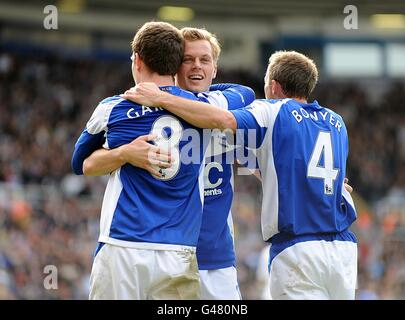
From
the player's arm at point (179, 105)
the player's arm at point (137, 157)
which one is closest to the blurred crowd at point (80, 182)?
the player's arm at point (137, 157)

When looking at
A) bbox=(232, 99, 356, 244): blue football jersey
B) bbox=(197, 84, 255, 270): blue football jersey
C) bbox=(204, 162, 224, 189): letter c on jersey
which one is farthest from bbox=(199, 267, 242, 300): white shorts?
bbox=(232, 99, 356, 244): blue football jersey

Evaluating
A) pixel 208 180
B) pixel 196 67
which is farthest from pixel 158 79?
pixel 208 180

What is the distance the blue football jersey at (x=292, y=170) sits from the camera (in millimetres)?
5371

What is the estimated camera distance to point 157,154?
501 cm

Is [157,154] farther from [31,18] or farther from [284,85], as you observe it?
[31,18]

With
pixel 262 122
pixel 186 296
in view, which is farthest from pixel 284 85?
pixel 186 296

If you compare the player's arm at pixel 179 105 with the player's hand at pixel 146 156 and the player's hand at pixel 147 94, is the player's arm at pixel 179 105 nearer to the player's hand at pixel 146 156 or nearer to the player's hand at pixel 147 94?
the player's hand at pixel 147 94

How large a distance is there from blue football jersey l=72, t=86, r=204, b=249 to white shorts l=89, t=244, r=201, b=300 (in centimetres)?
6

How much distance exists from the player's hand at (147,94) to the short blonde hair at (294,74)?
917 millimetres

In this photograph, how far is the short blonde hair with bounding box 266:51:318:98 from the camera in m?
5.60

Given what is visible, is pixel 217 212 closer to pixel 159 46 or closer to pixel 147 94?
pixel 147 94

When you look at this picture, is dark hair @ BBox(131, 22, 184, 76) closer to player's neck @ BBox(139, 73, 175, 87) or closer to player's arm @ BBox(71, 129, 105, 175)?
player's neck @ BBox(139, 73, 175, 87)

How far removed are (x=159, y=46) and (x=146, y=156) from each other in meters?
0.67
